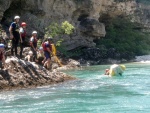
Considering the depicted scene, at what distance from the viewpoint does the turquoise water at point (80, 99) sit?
1078 centimetres

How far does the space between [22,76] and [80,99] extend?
11.5 feet

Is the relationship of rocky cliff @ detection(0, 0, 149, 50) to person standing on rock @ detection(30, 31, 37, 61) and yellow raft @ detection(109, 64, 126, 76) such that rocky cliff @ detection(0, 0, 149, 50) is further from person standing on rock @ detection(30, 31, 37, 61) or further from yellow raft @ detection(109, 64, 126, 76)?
yellow raft @ detection(109, 64, 126, 76)

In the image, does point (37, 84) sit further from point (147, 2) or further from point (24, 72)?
point (147, 2)

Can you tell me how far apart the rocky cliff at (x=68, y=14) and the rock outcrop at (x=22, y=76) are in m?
12.4

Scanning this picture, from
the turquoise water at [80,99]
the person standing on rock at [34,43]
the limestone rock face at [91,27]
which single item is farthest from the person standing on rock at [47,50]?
the limestone rock face at [91,27]

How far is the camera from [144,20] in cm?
4631

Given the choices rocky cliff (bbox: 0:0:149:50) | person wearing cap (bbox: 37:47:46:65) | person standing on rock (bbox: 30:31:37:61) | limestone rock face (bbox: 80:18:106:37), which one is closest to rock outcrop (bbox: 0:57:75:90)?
person standing on rock (bbox: 30:31:37:61)

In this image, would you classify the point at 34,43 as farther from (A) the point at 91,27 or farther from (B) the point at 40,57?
(A) the point at 91,27

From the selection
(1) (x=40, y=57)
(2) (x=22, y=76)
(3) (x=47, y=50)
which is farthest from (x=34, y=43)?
(2) (x=22, y=76)

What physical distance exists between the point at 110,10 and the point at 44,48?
23.6 metres

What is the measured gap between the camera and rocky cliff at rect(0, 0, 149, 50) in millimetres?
30047

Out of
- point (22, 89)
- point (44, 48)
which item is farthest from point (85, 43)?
point (22, 89)

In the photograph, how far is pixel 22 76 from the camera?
15.0 meters

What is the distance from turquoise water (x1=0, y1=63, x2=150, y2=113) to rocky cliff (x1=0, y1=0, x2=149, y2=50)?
14.1 m
